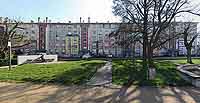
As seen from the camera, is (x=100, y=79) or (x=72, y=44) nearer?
(x=100, y=79)

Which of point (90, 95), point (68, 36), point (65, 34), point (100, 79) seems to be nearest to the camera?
point (90, 95)

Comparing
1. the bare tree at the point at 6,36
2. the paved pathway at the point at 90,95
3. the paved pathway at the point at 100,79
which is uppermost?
the bare tree at the point at 6,36

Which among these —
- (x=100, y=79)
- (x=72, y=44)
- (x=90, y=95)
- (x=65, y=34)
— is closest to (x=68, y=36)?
(x=65, y=34)

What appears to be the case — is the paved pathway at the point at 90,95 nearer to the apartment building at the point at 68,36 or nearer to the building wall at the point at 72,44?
the apartment building at the point at 68,36

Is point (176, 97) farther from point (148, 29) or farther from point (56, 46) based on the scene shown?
point (56, 46)

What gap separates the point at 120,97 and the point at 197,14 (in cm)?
2040

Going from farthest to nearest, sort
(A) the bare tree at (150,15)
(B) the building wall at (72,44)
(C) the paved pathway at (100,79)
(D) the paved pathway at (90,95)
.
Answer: (B) the building wall at (72,44), (A) the bare tree at (150,15), (C) the paved pathway at (100,79), (D) the paved pathway at (90,95)

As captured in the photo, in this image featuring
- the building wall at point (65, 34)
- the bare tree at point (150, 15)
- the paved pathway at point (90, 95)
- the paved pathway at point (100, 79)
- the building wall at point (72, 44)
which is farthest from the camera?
the building wall at point (65, 34)

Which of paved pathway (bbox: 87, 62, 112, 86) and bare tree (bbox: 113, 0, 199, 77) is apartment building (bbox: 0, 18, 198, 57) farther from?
paved pathway (bbox: 87, 62, 112, 86)

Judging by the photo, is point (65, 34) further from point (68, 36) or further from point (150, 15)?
point (150, 15)

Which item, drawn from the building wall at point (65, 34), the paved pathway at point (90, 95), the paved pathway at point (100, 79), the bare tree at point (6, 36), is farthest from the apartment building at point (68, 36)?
the paved pathway at point (90, 95)

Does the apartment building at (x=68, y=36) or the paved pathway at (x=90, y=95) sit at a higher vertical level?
the apartment building at (x=68, y=36)

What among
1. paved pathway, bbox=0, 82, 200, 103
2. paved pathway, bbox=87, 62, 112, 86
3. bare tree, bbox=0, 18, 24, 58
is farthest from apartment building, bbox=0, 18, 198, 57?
paved pathway, bbox=0, 82, 200, 103

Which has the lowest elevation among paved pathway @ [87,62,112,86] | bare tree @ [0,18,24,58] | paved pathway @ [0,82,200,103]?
paved pathway @ [0,82,200,103]
